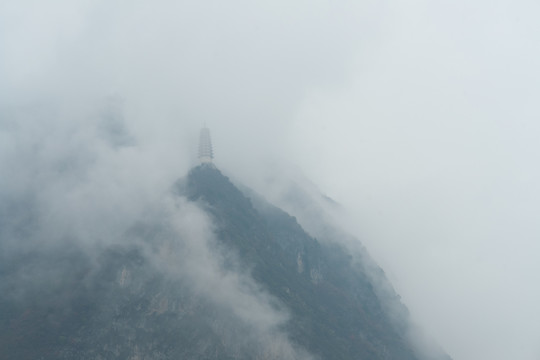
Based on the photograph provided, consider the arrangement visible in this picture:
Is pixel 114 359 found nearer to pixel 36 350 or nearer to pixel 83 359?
pixel 83 359

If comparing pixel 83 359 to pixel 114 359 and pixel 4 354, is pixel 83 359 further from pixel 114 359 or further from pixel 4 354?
pixel 4 354

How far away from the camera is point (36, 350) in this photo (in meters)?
199

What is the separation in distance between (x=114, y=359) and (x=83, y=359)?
10.6m

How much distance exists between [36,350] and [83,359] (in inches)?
689

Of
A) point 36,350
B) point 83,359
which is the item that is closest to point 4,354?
point 36,350

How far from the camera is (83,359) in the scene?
19762 cm

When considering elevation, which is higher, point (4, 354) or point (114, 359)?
point (114, 359)

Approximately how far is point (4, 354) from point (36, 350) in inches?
404

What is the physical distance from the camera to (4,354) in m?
195

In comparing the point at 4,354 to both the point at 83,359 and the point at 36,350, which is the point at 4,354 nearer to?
the point at 36,350

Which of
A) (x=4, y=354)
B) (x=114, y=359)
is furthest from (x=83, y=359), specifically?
(x=4, y=354)

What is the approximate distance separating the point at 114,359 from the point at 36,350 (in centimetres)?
2783

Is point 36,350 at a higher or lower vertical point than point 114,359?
lower
